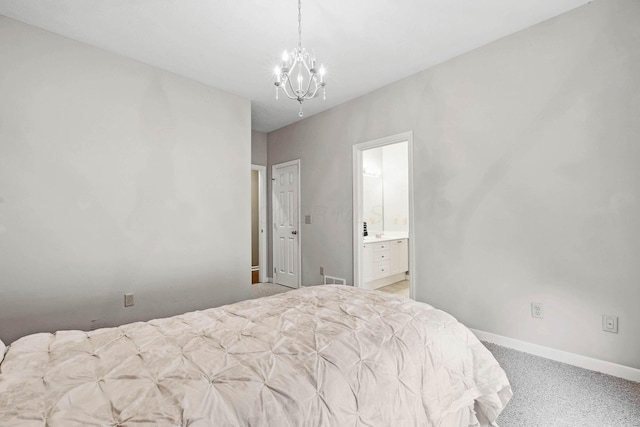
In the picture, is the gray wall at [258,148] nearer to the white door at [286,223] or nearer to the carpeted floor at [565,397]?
the white door at [286,223]

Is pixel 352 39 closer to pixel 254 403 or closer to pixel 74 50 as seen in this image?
pixel 74 50

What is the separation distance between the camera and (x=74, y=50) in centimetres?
260

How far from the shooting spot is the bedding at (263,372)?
0.85 metres

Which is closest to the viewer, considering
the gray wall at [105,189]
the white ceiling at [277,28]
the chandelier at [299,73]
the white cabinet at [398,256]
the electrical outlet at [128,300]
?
the chandelier at [299,73]

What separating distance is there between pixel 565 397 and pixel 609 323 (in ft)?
2.32

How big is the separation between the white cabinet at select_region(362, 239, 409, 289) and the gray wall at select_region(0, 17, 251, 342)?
1.77 metres

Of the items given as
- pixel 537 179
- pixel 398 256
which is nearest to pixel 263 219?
pixel 398 256

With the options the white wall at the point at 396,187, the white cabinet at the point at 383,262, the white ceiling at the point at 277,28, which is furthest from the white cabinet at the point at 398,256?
the white ceiling at the point at 277,28

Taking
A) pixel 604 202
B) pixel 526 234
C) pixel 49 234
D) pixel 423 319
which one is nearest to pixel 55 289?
pixel 49 234

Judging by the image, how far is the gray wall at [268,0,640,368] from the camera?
2.11 metres

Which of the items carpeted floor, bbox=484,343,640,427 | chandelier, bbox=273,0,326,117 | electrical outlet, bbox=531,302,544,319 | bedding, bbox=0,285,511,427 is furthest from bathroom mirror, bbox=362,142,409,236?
bedding, bbox=0,285,511,427

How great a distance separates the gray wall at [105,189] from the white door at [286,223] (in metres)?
1.23

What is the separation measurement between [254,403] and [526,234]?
2.55 metres

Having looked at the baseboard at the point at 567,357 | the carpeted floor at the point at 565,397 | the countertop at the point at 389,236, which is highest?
the countertop at the point at 389,236
